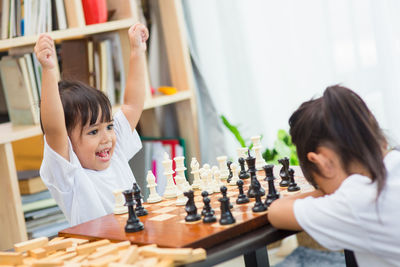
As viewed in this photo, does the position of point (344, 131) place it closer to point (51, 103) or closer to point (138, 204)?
point (138, 204)

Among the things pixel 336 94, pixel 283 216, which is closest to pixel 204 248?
pixel 283 216

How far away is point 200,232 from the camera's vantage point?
1372mm

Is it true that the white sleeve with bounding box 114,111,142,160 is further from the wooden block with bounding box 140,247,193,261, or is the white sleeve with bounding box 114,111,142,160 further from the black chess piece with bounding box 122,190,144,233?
the wooden block with bounding box 140,247,193,261

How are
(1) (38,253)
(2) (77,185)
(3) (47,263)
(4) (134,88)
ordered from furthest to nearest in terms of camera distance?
(4) (134,88), (2) (77,185), (1) (38,253), (3) (47,263)

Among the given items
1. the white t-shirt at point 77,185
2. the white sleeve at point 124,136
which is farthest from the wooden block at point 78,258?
the white sleeve at point 124,136

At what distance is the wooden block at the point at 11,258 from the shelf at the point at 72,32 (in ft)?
4.87

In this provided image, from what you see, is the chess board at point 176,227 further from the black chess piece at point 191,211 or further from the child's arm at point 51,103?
the child's arm at point 51,103

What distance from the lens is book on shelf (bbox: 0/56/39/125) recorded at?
2836 millimetres

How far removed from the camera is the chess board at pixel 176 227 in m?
1.34

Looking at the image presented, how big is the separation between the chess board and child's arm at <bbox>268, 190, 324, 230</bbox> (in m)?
0.03

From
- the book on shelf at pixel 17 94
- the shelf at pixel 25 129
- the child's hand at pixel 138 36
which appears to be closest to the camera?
the child's hand at pixel 138 36

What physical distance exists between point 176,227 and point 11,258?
0.40 metres

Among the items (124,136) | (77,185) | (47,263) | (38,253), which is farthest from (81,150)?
(47,263)

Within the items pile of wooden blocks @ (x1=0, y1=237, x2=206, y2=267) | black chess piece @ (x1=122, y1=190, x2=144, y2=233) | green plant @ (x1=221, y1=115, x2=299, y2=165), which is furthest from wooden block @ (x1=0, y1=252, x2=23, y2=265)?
green plant @ (x1=221, y1=115, x2=299, y2=165)
